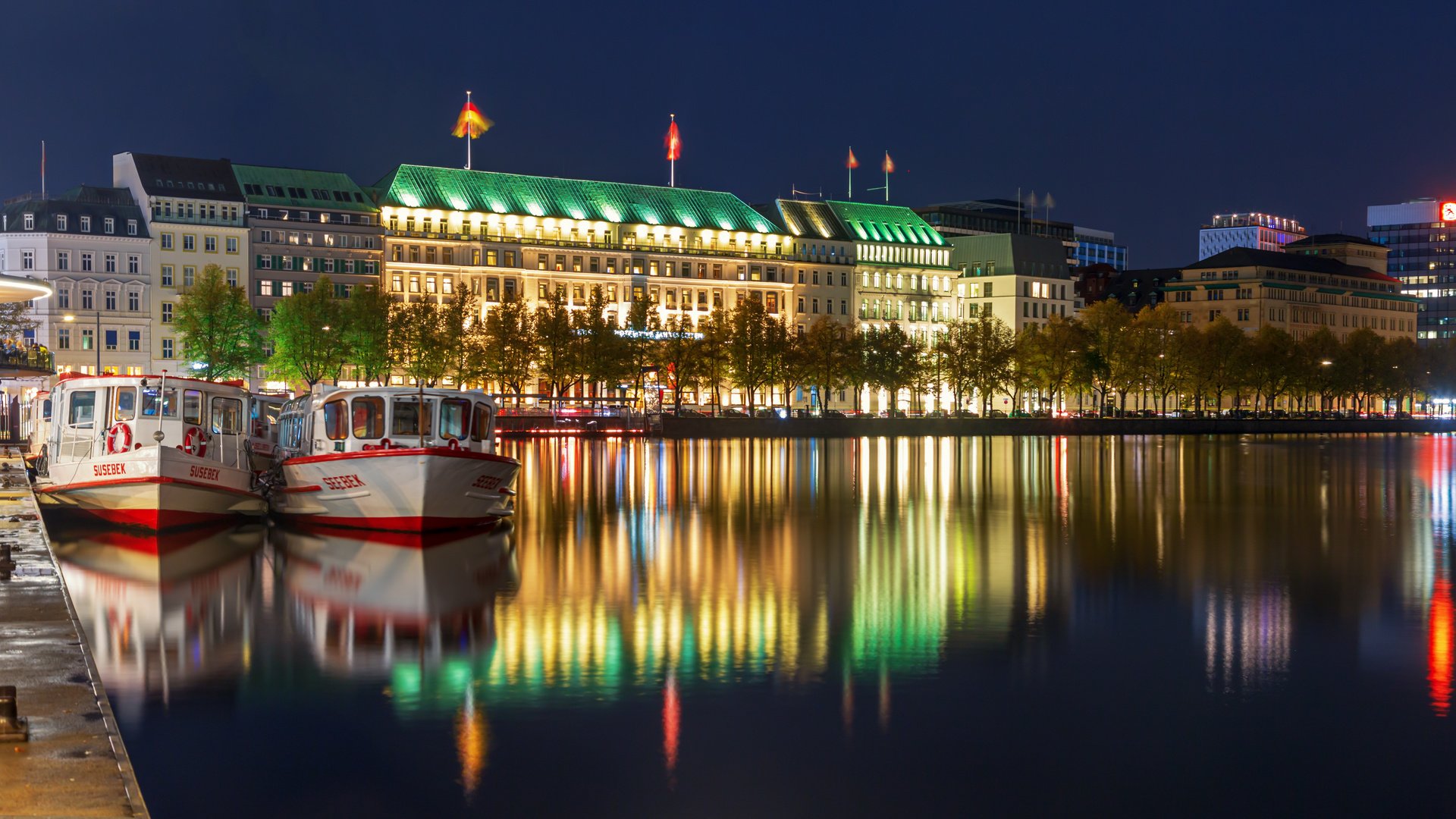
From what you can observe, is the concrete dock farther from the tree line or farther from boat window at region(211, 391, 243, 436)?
the tree line

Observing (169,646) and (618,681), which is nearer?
(618,681)

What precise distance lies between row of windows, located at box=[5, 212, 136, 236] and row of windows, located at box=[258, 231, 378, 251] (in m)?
11.8

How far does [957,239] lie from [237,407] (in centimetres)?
16230

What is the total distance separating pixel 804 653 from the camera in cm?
1897

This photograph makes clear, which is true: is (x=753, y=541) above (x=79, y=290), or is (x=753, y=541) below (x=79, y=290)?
below

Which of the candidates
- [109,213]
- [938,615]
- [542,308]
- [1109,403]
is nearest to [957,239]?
[1109,403]

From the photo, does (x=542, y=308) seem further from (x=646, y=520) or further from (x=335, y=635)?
(x=335, y=635)

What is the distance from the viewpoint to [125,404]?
37.5m

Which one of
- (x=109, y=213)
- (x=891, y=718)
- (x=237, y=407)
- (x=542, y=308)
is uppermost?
(x=109, y=213)

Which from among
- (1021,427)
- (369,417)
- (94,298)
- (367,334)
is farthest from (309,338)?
(369,417)

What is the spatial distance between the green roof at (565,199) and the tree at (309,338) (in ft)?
108

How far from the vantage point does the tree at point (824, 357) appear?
449ft

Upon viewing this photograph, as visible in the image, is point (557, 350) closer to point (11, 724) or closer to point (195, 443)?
point (195, 443)

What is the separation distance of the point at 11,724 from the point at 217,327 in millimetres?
105813
